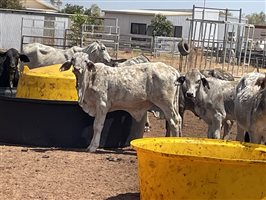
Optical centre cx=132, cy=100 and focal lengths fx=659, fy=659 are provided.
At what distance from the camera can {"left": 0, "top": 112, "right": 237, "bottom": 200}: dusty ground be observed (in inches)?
303

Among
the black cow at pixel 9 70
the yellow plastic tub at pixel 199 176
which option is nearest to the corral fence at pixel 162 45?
the black cow at pixel 9 70

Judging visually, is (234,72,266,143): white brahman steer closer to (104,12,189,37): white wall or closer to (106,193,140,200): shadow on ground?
(106,193,140,200): shadow on ground

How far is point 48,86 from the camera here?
11.9 meters

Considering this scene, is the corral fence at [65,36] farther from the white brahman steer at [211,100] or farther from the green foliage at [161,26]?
the white brahman steer at [211,100]

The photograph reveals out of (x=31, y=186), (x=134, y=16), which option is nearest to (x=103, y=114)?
(x=31, y=186)

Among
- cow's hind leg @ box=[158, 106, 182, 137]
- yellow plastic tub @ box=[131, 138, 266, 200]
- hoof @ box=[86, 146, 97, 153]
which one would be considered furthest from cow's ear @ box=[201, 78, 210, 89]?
yellow plastic tub @ box=[131, 138, 266, 200]

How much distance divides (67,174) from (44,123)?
2603mm

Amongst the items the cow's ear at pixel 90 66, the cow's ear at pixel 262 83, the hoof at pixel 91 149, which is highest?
the cow's ear at pixel 262 83

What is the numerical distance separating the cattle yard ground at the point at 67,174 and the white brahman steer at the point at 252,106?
171 cm

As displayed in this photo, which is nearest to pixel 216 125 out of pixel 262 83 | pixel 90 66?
pixel 90 66

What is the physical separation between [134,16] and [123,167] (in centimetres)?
5938

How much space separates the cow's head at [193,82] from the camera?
36.4ft

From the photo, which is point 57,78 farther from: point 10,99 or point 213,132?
point 213,132

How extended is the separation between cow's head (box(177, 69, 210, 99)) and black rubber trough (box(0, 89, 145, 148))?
5.30 feet
